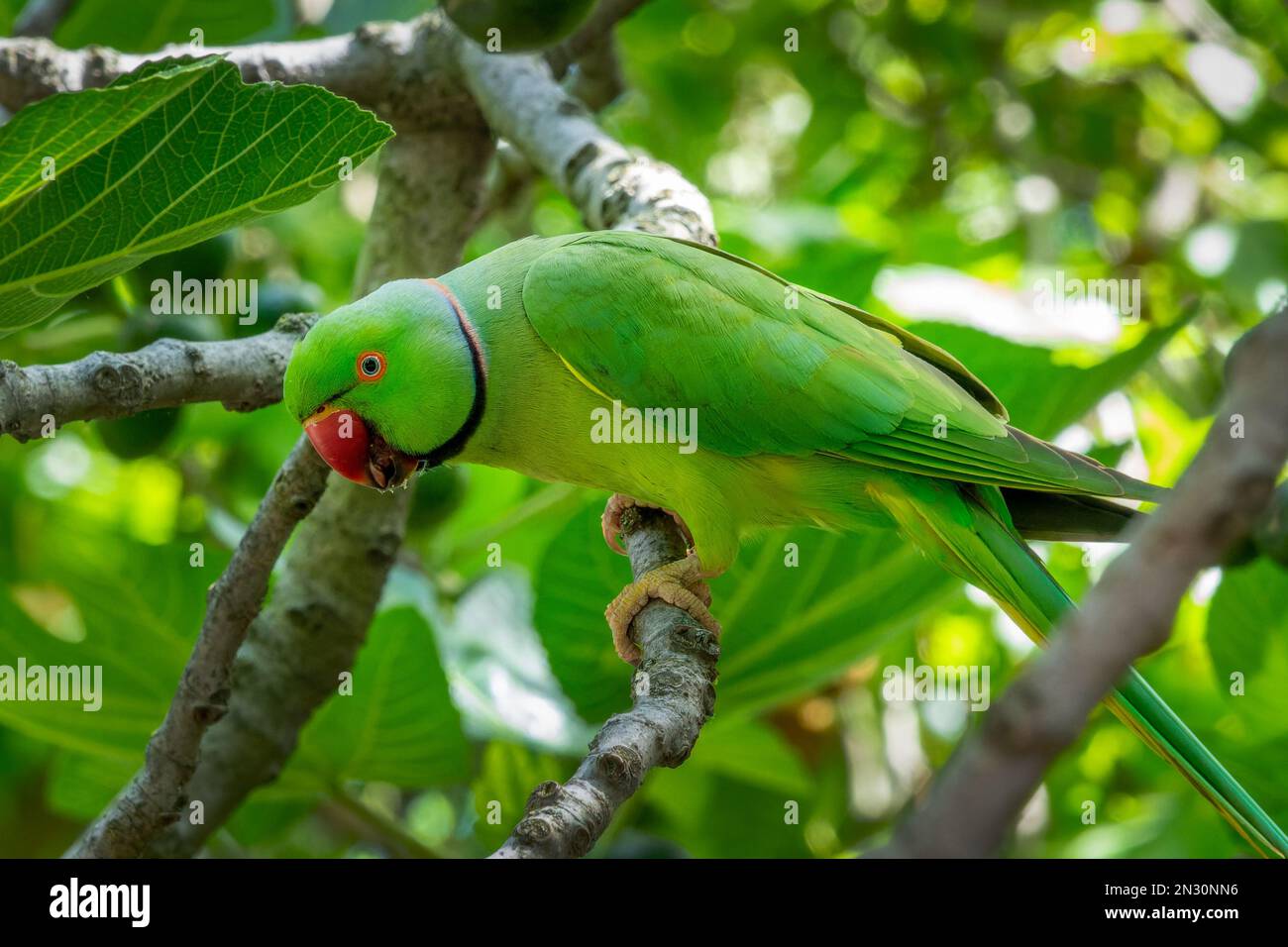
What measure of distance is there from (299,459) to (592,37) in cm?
133

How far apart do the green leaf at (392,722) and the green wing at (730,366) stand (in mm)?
696

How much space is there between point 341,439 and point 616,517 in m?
0.73

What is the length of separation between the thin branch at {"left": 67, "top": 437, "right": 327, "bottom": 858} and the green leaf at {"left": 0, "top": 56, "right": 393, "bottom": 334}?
17.3 inches

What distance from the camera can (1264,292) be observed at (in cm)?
339

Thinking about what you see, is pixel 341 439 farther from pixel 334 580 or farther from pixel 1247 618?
pixel 1247 618

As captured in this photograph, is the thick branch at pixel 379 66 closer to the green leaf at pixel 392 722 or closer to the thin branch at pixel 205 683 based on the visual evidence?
the thin branch at pixel 205 683

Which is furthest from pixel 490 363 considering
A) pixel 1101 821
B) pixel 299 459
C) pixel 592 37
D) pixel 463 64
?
pixel 1101 821

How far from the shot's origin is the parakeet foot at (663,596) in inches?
84.8

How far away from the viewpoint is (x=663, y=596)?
2.15m

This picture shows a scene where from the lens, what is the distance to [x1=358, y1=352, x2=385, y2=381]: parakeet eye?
217 cm

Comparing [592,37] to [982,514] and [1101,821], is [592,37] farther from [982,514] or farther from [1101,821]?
[1101,821]

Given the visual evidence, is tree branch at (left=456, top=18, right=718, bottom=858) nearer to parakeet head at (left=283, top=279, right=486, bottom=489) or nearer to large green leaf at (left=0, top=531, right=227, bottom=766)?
parakeet head at (left=283, top=279, right=486, bottom=489)

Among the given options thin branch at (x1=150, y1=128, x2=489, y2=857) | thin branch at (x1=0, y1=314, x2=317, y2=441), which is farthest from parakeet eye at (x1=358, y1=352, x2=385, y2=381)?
thin branch at (x1=150, y1=128, x2=489, y2=857)

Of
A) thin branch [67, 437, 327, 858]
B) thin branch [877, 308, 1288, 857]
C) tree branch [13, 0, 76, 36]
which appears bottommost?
thin branch [877, 308, 1288, 857]
